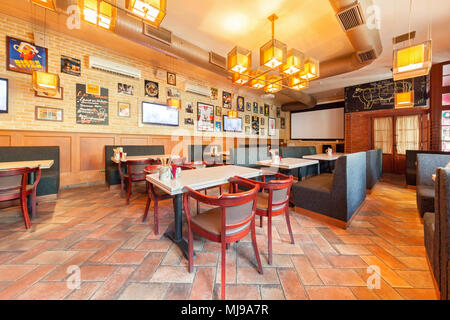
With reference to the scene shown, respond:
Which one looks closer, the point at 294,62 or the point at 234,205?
the point at 234,205

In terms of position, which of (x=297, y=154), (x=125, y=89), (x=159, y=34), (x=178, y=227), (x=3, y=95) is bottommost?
(x=178, y=227)

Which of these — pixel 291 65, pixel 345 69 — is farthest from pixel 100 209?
pixel 345 69

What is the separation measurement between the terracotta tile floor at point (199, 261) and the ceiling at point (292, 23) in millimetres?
3437

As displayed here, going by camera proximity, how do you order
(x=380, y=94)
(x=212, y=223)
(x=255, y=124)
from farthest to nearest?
1. (x=255, y=124)
2. (x=380, y=94)
3. (x=212, y=223)

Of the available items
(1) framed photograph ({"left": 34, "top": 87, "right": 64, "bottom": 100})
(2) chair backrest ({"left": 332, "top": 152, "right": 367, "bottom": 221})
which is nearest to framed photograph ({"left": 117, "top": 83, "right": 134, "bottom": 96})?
(1) framed photograph ({"left": 34, "top": 87, "right": 64, "bottom": 100})

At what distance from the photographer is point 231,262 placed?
1.60 metres

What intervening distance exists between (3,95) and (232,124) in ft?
19.8

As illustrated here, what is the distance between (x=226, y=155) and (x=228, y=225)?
4.01 m

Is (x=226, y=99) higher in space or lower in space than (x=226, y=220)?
higher

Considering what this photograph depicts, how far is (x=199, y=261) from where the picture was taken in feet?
5.31

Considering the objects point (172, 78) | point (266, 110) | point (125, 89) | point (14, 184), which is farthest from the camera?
point (266, 110)

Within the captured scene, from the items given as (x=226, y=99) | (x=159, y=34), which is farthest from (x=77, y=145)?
(x=226, y=99)

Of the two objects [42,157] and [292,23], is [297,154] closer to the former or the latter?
[292,23]
